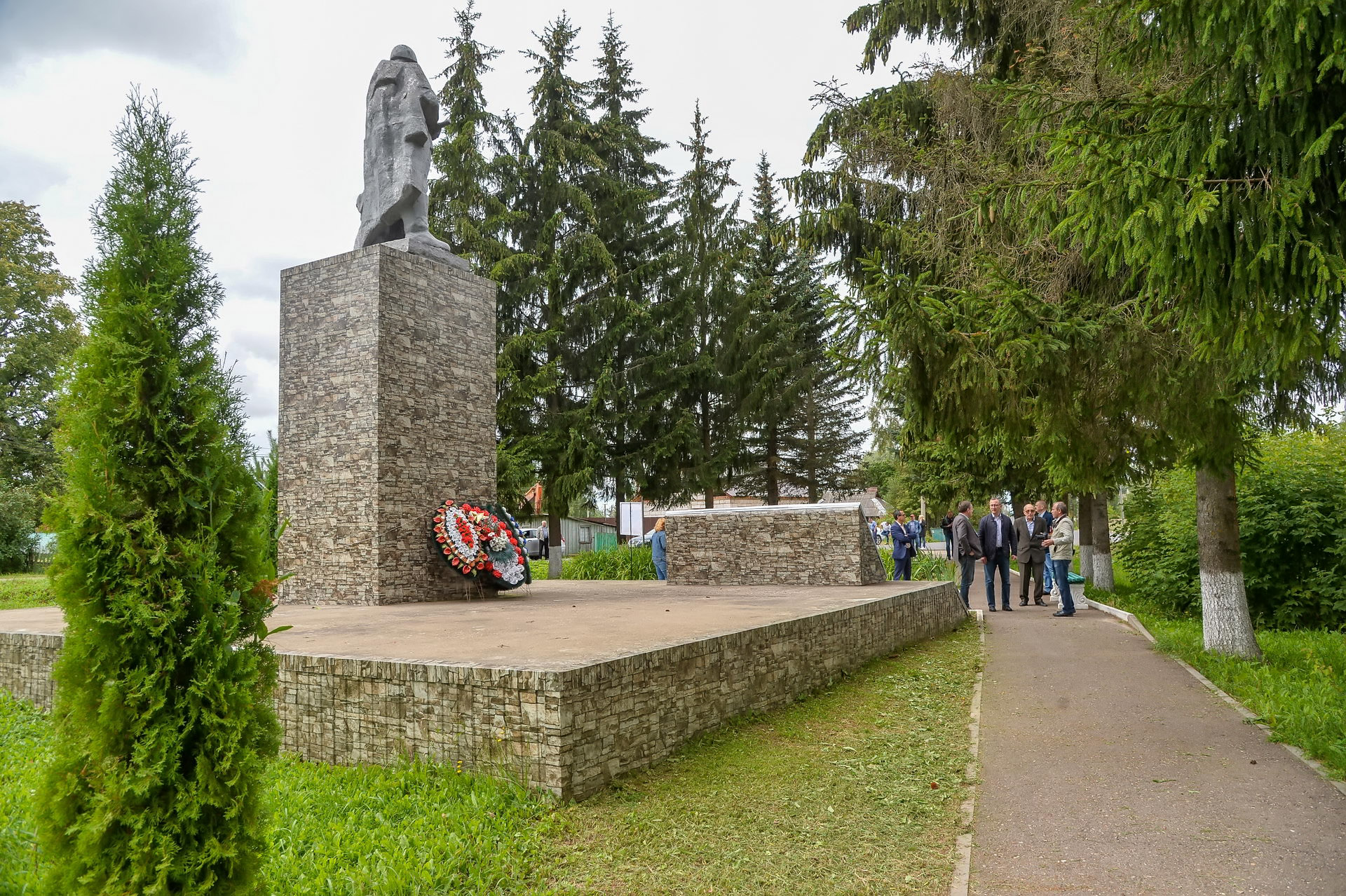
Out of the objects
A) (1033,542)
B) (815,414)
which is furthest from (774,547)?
(815,414)

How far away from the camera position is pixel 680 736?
537 cm

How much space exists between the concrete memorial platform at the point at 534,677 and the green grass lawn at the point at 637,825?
6.3 inches

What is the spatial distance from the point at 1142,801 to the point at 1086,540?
15078 mm

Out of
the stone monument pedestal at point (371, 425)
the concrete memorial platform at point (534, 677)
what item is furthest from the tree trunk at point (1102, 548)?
the stone monument pedestal at point (371, 425)

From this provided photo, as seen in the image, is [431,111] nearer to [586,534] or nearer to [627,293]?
[627,293]

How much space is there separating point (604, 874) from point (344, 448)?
7.70m

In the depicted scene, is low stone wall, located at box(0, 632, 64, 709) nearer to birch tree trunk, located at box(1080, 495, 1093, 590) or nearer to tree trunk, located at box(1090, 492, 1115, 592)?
tree trunk, located at box(1090, 492, 1115, 592)

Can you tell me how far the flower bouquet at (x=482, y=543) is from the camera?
34.4ft

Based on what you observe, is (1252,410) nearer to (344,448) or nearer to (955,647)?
(955,647)

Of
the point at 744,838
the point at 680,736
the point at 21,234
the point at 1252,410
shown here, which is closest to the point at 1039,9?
the point at 1252,410

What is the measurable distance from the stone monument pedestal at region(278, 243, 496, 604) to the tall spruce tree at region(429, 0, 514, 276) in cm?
975

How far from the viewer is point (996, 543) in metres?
14.1

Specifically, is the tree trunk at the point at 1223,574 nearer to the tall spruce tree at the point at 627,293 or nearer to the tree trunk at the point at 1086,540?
the tree trunk at the point at 1086,540

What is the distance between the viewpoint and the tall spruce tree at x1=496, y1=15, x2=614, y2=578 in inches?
794
